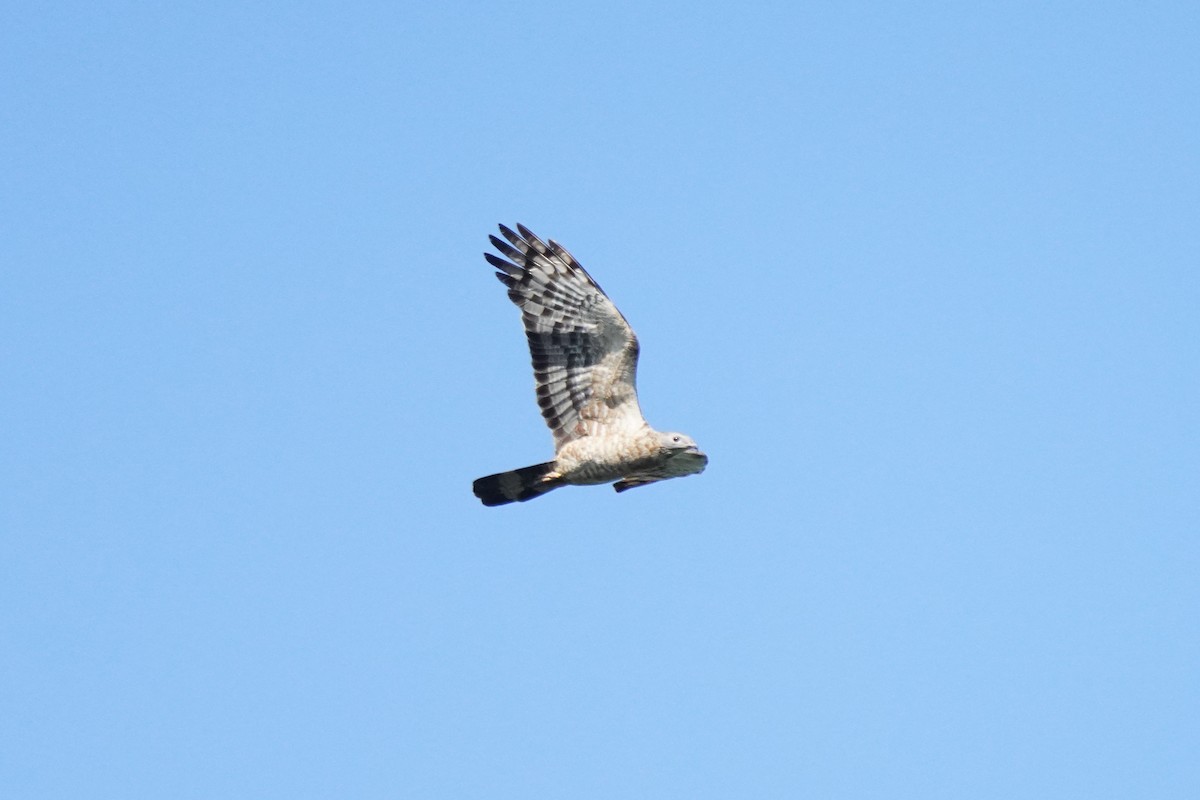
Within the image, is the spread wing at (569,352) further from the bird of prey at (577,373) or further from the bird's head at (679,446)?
the bird's head at (679,446)

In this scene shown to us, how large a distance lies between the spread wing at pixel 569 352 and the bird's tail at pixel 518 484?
314 mm

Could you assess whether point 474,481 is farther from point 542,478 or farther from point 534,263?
point 534,263

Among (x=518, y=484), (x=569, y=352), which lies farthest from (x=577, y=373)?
(x=518, y=484)

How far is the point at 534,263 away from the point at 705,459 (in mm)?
2335

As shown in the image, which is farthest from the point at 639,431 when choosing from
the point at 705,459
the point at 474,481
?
the point at 474,481

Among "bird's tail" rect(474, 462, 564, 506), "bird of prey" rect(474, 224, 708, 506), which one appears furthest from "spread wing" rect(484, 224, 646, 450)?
"bird's tail" rect(474, 462, 564, 506)

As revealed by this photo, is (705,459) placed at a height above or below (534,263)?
below

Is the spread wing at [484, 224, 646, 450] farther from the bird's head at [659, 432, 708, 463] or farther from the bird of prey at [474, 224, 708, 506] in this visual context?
the bird's head at [659, 432, 708, 463]

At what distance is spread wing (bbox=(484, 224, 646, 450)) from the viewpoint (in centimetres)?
1423

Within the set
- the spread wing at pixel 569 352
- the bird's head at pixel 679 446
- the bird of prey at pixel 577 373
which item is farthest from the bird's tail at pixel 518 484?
the bird's head at pixel 679 446

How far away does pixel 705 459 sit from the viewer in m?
14.0

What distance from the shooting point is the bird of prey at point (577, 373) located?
14.1m

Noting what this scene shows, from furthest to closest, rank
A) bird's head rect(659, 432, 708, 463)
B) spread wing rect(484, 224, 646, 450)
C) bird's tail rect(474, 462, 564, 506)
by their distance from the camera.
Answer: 1. bird's tail rect(474, 462, 564, 506)
2. spread wing rect(484, 224, 646, 450)
3. bird's head rect(659, 432, 708, 463)

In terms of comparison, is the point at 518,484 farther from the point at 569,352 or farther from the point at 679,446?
the point at 679,446
